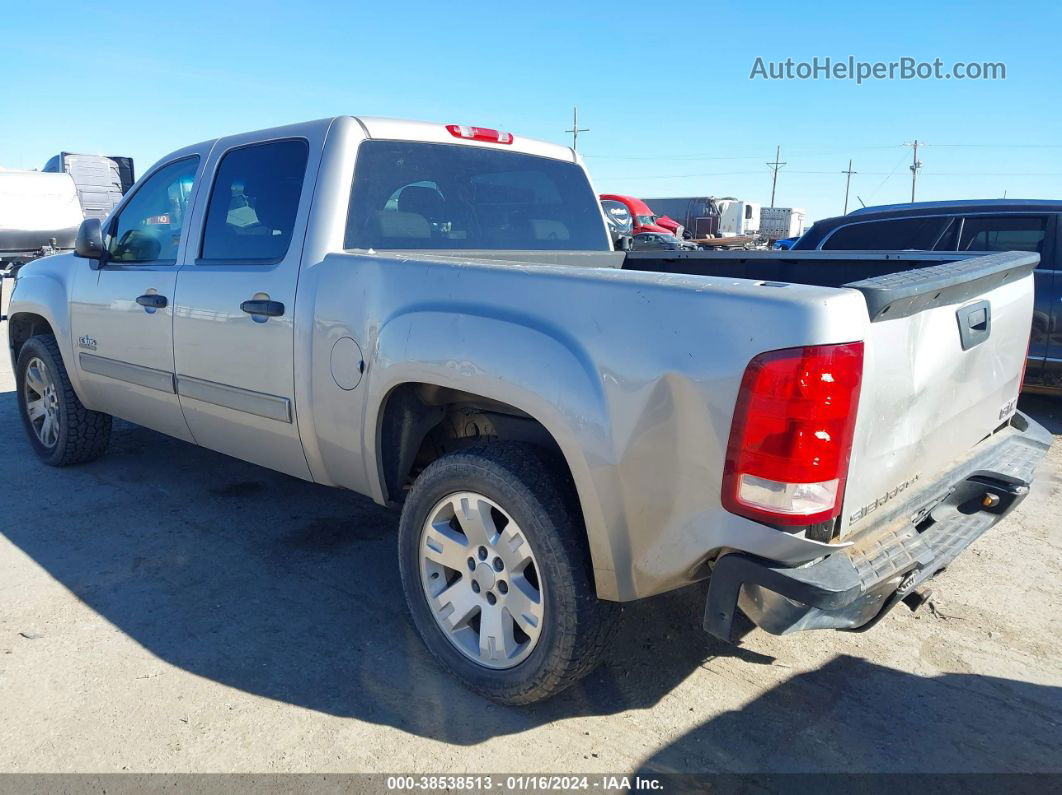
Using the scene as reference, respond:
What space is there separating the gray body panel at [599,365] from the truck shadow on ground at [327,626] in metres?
0.56

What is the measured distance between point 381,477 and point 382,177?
1313mm

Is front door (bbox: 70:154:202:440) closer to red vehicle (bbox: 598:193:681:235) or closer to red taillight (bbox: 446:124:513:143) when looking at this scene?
red taillight (bbox: 446:124:513:143)

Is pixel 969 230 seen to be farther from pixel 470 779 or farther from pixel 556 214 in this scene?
pixel 470 779

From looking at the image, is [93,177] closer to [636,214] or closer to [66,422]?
[636,214]

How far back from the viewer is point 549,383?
2.38 meters

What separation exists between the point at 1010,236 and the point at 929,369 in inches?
202

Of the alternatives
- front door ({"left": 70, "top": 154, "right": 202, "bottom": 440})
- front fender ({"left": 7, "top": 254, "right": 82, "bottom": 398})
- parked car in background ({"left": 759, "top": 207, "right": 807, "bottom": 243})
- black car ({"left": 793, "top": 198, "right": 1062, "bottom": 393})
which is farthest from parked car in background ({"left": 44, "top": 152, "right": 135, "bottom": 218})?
parked car in background ({"left": 759, "top": 207, "right": 807, "bottom": 243})

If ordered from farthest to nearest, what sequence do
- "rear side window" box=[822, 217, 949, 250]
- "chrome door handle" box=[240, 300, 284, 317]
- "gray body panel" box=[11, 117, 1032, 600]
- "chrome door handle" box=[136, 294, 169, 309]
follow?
"rear side window" box=[822, 217, 949, 250] → "chrome door handle" box=[136, 294, 169, 309] → "chrome door handle" box=[240, 300, 284, 317] → "gray body panel" box=[11, 117, 1032, 600]

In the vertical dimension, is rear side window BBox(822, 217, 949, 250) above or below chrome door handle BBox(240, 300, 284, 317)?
above

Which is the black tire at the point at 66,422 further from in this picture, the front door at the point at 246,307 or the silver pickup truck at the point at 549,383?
the front door at the point at 246,307

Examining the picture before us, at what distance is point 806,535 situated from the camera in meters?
2.09

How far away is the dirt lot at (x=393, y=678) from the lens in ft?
8.14

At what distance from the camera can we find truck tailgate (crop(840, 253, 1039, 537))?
2.10 meters

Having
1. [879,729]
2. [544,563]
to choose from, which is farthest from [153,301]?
[879,729]
